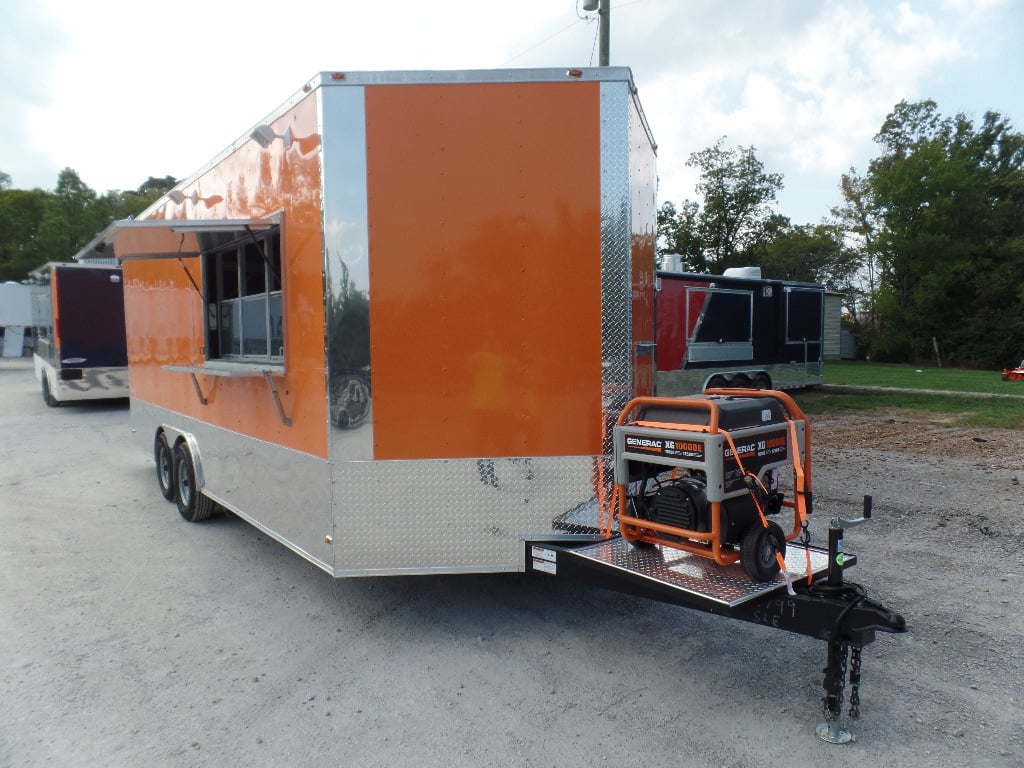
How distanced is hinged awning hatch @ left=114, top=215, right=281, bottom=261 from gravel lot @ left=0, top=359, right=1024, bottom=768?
2442 millimetres

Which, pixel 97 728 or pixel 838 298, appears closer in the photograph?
pixel 97 728

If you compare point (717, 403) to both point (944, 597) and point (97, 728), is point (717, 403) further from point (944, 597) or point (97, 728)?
point (97, 728)

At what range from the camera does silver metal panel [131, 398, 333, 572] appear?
4.07 m

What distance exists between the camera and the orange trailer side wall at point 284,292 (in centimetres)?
397

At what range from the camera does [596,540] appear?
382 centimetres

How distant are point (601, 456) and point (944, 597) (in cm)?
255

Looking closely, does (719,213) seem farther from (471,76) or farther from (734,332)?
(471,76)

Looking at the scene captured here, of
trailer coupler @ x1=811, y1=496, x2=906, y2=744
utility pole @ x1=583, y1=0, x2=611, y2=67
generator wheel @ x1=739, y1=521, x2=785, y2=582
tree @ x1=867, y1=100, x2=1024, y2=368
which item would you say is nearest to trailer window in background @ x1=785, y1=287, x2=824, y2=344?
utility pole @ x1=583, y1=0, x2=611, y2=67

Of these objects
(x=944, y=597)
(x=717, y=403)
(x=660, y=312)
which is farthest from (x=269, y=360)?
(x=660, y=312)

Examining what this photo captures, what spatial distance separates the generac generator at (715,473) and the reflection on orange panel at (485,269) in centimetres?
36

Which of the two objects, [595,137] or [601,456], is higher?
[595,137]

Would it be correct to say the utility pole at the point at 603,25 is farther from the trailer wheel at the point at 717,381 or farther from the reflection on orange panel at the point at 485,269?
the reflection on orange panel at the point at 485,269

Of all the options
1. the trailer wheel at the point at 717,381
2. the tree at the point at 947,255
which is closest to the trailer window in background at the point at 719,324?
the trailer wheel at the point at 717,381

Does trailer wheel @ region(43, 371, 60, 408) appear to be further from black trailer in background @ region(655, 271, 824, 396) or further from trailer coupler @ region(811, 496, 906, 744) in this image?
trailer coupler @ region(811, 496, 906, 744)
